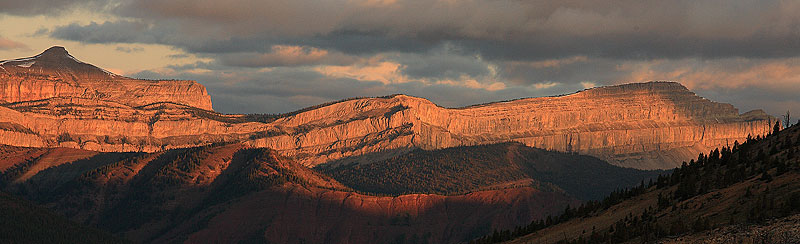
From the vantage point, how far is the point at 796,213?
360 ft

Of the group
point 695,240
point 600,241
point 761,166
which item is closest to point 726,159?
point 761,166

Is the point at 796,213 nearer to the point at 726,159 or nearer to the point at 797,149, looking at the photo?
the point at 797,149

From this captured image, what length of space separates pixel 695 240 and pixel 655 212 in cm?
3375

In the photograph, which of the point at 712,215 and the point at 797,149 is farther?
the point at 797,149

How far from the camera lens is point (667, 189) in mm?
173250

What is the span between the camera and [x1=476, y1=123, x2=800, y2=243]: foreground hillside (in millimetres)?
116250

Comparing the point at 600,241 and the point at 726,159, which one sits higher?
the point at 726,159

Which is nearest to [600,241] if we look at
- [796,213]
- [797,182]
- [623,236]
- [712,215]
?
[623,236]

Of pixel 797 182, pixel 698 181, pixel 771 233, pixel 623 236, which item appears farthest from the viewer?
pixel 698 181

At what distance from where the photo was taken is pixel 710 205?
449 ft

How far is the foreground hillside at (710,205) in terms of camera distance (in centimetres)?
11625

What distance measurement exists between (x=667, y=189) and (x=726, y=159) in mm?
10260

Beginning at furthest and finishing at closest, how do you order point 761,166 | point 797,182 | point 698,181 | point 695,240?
point 698,181 < point 761,166 < point 797,182 < point 695,240

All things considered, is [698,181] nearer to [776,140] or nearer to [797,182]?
[776,140]
